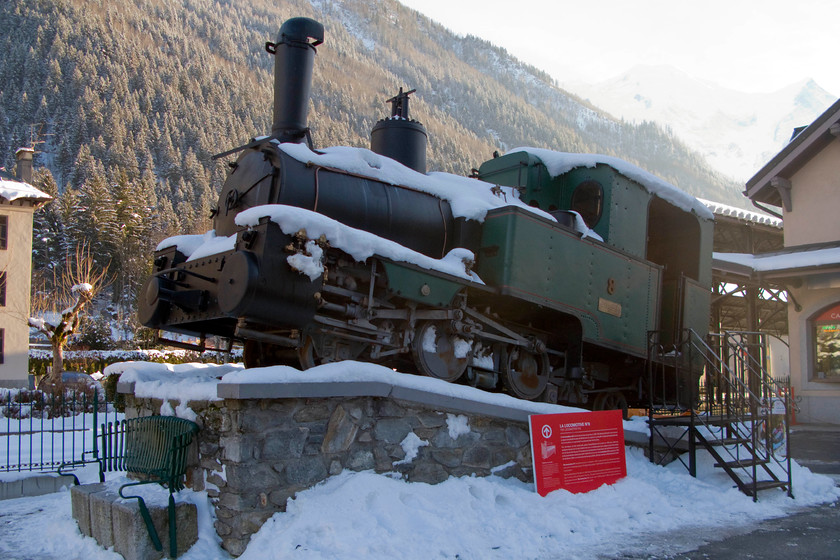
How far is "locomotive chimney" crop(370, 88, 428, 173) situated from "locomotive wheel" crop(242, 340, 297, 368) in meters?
2.59

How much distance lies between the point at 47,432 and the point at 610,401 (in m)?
8.80

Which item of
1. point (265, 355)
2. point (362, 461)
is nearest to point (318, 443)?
point (362, 461)

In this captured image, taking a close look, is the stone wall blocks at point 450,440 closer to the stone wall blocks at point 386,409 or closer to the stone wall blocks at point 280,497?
the stone wall blocks at point 386,409

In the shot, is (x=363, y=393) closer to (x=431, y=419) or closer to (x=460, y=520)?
(x=431, y=419)

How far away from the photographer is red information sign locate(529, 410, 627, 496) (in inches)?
237

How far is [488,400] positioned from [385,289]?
4.28 feet

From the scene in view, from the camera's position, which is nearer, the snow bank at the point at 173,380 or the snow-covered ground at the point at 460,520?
the snow-covered ground at the point at 460,520

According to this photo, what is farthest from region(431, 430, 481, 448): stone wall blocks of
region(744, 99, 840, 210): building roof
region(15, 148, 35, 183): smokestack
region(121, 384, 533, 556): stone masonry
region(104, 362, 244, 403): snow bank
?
region(15, 148, 35, 183): smokestack

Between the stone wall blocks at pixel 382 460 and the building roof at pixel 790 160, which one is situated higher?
the building roof at pixel 790 160

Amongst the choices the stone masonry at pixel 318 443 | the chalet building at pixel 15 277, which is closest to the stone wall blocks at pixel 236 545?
the stone masonry at pixel 318 443

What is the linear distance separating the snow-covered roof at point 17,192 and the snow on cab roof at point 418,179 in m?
21.6

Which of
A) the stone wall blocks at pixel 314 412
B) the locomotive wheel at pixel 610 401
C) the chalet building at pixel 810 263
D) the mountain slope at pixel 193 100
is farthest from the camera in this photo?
the mountain slope at pixel 193 100

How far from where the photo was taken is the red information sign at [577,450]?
6.01 metres

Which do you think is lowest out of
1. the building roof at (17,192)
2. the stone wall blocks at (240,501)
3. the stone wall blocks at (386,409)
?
the stone wall blocks at (240,501)
